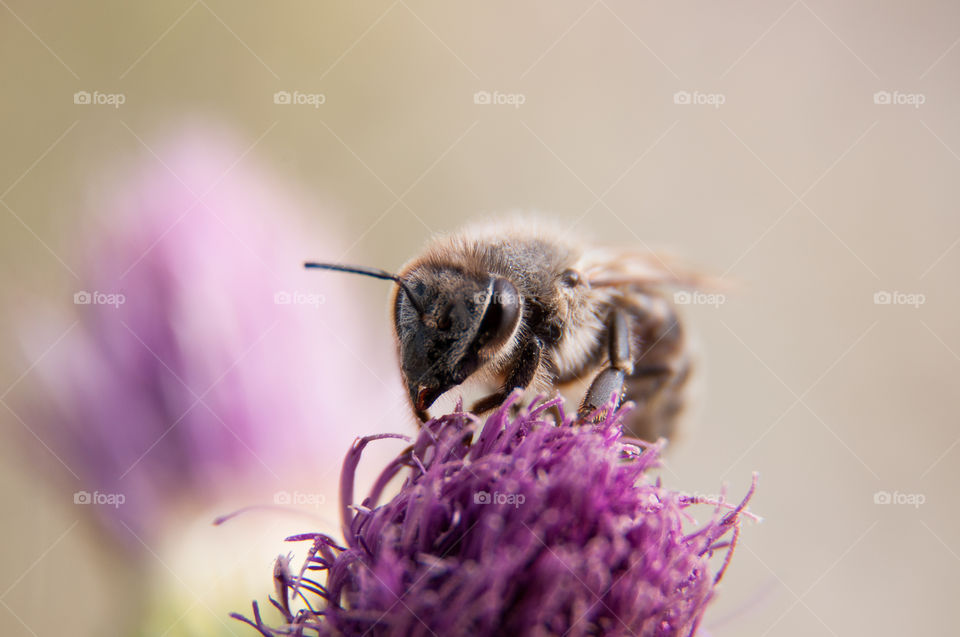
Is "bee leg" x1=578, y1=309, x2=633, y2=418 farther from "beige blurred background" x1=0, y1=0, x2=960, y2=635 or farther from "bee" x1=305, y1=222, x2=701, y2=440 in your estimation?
"beige blurred background" x1=0, y1=0, x2=960, y2=635

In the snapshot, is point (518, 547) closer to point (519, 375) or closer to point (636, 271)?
point (519, 375)

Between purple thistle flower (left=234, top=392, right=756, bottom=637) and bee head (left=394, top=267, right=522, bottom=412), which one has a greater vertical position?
bee head (left=394, top=267, right=522, bottom=412)

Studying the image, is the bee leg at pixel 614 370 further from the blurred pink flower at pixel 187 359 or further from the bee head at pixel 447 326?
the blurred pink flower at pixel 187 359

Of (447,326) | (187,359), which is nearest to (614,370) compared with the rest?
(447,326)

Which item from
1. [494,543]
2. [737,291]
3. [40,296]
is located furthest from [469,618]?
[40,296]

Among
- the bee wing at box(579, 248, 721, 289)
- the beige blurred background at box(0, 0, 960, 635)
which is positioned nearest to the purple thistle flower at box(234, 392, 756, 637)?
the bee wing at box(579, 248, 721, 289)

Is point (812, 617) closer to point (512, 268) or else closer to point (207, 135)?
point (512, 268)
